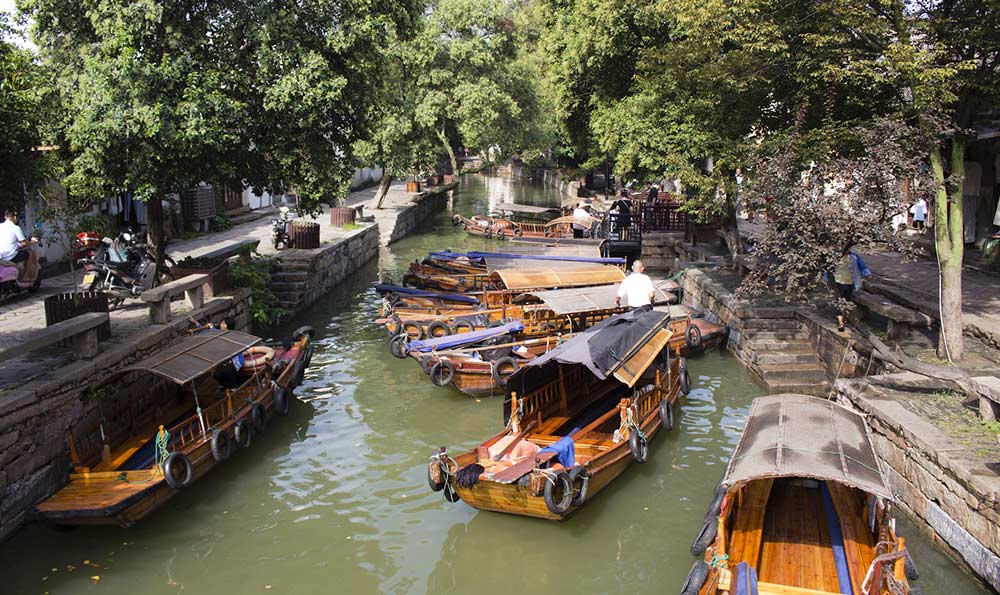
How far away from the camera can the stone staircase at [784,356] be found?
43.5ft

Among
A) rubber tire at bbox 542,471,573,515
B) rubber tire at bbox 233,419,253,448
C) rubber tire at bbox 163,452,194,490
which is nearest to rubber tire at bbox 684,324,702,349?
rubber tire at bbox 542,471,573,515

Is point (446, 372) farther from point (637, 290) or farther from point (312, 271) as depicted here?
point (312, 271)

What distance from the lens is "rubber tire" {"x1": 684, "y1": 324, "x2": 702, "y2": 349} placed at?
15.2m

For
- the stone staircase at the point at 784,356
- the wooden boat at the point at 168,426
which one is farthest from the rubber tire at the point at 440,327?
the stone staircase at the point at 784,356

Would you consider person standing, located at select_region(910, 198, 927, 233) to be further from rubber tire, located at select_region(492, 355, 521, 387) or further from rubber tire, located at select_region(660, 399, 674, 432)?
rubber tire, located at select_region(492, 355, 521, 387)

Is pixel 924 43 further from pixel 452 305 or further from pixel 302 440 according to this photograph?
pixel 302 440

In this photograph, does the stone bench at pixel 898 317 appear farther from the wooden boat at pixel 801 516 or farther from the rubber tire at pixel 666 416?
the wooden boat at pixel 801 516

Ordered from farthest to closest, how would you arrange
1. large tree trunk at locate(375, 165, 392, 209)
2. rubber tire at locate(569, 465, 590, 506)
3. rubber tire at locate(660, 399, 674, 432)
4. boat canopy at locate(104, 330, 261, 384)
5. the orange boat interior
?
1. large tree trunk at locate(375, 165, 392, 209)
2. rubber tire at locate(660, 399, 674, 432)
3. boat canopy at locate(104, 330, 261, 384)
4. rubber tire at locate(569, 465, 590, 506)
5. the orange boat interior

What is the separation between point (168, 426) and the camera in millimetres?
10320

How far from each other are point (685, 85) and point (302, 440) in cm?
1130

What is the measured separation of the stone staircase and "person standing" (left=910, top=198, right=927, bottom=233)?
10.2m

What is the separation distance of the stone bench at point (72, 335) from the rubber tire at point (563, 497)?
6.27 metres

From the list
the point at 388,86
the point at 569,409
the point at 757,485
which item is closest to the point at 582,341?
the point at 569,409

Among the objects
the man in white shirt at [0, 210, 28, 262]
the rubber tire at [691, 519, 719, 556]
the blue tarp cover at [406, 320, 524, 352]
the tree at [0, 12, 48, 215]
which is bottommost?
the rubber tire at [691, 519, 719, 556]
